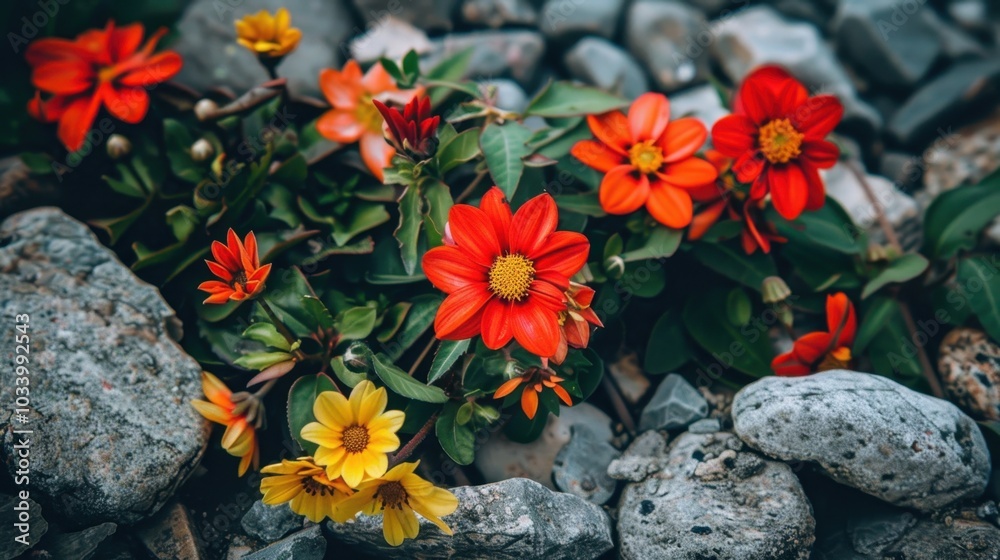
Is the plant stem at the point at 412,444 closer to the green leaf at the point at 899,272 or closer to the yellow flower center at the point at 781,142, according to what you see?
the yellow flower center at the point at 781,142

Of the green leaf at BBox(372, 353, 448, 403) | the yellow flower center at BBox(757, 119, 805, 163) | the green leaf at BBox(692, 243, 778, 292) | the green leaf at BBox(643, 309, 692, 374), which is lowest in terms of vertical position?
the green leaf at BBox(643, 309, 692, 374)

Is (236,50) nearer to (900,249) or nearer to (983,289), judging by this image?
(900,249)

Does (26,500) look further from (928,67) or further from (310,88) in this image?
(928,67)

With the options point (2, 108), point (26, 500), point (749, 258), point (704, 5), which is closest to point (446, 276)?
point (749, 258)

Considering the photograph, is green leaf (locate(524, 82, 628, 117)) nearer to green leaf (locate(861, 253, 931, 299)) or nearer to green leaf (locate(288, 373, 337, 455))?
green leaf (locate(861, 253, 931, 299))

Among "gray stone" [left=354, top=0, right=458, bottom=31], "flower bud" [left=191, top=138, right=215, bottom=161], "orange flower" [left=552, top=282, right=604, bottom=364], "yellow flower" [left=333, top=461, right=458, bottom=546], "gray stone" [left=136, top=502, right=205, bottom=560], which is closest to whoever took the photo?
"yellow flower" [left=333, top=461, right=458, bottom=546]

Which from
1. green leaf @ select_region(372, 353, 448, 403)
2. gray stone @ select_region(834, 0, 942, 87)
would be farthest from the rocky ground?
gray stone @ select_region(834, 0, 942, 87)

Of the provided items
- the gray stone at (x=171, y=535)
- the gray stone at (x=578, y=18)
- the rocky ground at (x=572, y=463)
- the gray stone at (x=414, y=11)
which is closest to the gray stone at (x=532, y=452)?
the rocky ground at (x=572, y=463)
